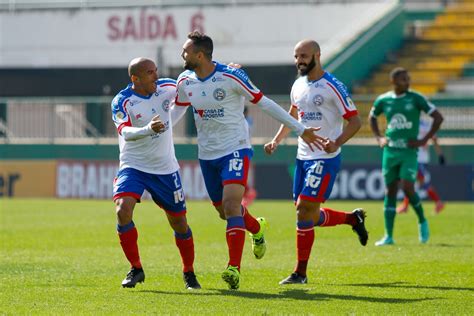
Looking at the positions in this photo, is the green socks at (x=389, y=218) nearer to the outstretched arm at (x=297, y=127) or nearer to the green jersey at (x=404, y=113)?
the green jersey at (x=404, y=113)

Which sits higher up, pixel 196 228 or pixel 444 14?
pixel 444 14

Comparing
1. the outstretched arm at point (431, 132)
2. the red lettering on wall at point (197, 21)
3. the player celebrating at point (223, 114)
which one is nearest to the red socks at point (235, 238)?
the player celebrating at point (223, 114)

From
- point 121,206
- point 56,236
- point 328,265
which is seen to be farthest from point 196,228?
point 121,206

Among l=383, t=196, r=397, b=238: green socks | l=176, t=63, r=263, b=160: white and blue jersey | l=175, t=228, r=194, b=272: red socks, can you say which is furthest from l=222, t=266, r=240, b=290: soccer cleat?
l=383, t=196, r=397, b=238: green socks

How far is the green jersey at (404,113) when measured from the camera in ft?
54.5

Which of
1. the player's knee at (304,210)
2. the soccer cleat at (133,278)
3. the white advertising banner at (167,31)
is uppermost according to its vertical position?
the white advertising banner at (167,31)

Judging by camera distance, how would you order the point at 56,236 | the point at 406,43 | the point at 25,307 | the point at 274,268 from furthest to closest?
the point at 406,43 < the point at 56,236 < the point at 274,268 < the point at 25,307

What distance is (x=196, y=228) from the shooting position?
65.3 ft

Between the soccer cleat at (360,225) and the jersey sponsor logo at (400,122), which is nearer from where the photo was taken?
the soccer cleat at (360,225)

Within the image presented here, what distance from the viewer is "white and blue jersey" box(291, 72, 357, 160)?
1178cm

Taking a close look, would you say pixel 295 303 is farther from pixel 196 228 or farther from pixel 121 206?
pixel 196 228

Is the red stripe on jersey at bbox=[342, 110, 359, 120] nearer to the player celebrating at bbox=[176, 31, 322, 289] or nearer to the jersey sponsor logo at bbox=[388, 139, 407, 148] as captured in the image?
the player celebrating at bbox=[176, 31, 322, 289]

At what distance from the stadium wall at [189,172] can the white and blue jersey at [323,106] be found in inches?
666

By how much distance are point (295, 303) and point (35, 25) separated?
32.9 metres
